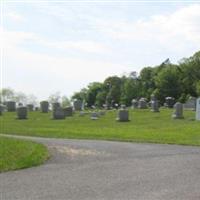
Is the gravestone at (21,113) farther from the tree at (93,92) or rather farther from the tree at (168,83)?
the tree at (93,92)

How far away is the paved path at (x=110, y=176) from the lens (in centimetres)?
941

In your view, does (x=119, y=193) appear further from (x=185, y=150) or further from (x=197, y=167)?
(x=185, y=150)

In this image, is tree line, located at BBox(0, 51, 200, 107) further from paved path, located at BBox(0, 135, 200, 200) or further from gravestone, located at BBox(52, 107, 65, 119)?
paved path, located at BBox(0, 135, 200, 200)

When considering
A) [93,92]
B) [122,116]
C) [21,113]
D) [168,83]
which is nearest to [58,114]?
[21,113]

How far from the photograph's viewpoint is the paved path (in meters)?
9.41

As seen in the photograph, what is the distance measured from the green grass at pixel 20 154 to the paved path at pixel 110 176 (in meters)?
0.35

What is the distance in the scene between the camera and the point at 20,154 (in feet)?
48.5

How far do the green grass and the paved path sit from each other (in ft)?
1.15

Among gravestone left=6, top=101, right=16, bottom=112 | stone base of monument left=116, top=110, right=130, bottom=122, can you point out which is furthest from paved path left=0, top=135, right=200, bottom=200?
gravestone left=6, top=101, right=16, bottom=112

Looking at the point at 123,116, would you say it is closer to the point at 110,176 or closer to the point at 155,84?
the point at 110,176

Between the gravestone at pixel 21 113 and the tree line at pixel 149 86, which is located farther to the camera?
the tree line at pixel 149 86

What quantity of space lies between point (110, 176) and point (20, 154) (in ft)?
13.9

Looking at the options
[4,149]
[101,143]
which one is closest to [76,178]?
[4,149]

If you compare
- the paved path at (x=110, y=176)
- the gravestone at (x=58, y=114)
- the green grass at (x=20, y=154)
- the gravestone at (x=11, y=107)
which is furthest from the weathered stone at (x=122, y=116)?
the gravestone at (x=11, y=107)
